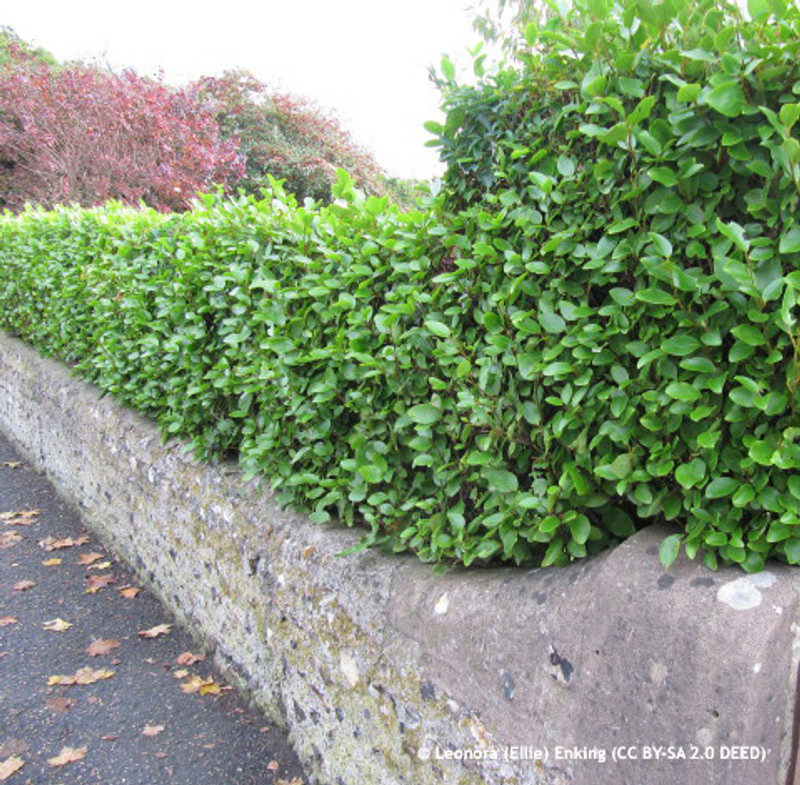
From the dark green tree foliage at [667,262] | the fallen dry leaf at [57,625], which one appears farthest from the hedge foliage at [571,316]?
the fallen dry leaf at [57,625]

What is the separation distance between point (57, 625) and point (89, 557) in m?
0.93

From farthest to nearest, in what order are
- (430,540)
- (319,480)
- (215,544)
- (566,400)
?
(215,544), (319,480), (430,540), (566,400)

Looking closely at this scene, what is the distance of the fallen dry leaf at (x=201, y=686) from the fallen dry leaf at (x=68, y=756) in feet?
1.78

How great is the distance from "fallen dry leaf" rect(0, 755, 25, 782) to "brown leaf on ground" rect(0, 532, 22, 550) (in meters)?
2.42

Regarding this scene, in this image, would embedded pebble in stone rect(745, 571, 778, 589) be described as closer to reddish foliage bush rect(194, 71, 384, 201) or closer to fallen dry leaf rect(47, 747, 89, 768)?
fallen dry leaf rect(47, 747, 89, 768)

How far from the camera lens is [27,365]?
21.9 ft

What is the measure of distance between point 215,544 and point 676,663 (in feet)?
8.16

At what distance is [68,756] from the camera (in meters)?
2.95

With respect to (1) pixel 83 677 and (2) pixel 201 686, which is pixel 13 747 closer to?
(1) pixel 83 677

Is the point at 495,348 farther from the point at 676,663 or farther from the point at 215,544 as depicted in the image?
the point at 215,544

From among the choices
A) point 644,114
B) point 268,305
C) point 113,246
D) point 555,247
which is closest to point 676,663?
point 555,247

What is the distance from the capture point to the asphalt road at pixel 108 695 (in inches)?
115

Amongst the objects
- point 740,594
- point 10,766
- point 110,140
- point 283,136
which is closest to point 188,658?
point 10,766

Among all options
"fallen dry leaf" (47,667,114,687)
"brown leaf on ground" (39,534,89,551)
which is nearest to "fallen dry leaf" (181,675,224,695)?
"fallen dry leaf" (47,667,114,687)
